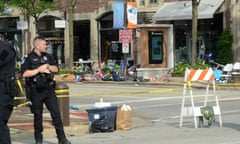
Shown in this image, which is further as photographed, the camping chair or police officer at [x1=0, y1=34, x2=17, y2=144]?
the camping chair

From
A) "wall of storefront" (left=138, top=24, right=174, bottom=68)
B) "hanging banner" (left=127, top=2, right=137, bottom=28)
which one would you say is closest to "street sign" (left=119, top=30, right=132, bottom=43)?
"hanging banner" (left=127, top=2, right=137, bottom=28)

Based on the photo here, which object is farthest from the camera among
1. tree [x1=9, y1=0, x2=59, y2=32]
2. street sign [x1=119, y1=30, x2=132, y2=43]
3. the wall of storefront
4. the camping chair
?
tree [x1=9, y1=0, x2=59, y2=32]

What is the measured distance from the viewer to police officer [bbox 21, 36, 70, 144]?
10117mm

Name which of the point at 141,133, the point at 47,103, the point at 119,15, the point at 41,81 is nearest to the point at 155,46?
the point at 119,15

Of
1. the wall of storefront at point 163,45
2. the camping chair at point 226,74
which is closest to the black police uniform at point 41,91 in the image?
the camping chair at point 226,74

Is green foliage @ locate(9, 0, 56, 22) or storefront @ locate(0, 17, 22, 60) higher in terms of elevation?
green foliage @ locate(9, 0, 56, 22)

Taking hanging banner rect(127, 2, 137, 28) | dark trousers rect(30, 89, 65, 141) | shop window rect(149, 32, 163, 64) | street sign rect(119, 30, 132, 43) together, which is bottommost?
dark trousers rect(30, 89, 65, 141)

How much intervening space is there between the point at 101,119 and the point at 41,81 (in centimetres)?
287

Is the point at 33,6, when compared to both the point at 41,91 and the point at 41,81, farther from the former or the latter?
the point at 41,81

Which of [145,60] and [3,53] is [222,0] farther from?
[3,53]

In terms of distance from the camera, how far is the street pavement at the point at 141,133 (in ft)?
37.5

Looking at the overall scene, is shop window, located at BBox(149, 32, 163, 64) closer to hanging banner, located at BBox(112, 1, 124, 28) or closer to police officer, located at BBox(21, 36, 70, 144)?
hanging banner, located at BBox(112, 1, 124, 28)

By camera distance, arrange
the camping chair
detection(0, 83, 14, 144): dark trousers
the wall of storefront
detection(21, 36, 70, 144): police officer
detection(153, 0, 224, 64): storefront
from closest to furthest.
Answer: detection(0, 83, 14, 144): dark trousers → detection(21, 36, 70, 144): police officer → the camping chair → the wall of storefront → detection(153, 0, 224, 64): storefront

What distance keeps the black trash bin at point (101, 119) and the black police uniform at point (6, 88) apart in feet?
13.6
